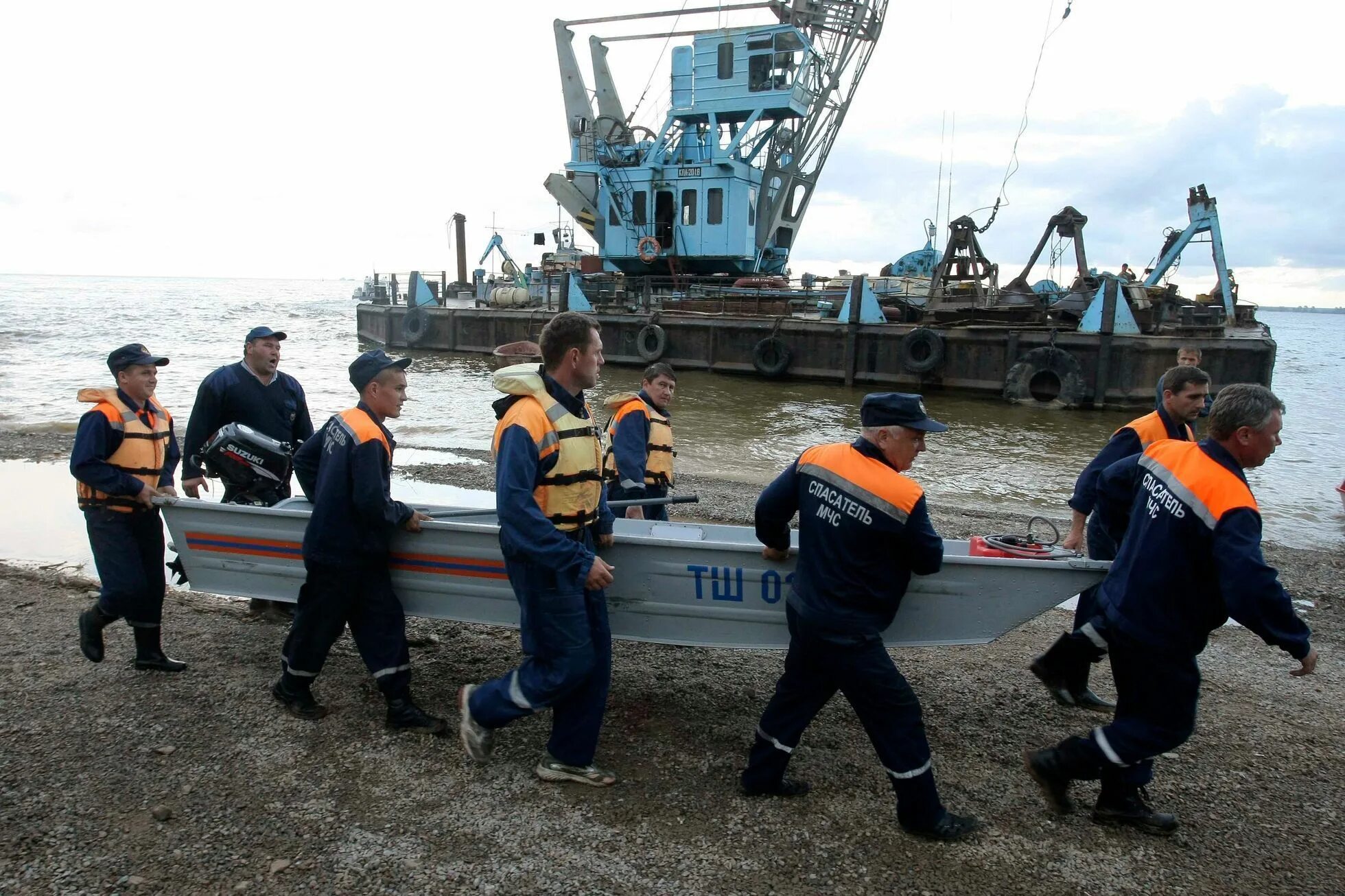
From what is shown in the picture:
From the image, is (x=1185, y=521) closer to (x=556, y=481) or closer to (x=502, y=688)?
(x=556, y=481)

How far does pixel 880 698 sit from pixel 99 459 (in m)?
3.54

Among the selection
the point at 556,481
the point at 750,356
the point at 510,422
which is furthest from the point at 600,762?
the point at 750,356

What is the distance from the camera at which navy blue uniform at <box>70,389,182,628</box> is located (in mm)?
3785

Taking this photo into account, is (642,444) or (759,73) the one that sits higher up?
(759,73)

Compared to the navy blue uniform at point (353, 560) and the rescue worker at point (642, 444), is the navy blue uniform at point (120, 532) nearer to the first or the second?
the navy blue uniform at point (353, 560)

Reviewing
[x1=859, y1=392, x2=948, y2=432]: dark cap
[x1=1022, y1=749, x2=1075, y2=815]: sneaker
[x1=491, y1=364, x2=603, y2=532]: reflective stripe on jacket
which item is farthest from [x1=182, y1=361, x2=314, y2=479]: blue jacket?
[x1=1022, y1=749, x2=1075, y2=815]: sneaker

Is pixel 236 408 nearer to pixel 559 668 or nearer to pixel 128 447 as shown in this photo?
pixel 128 447

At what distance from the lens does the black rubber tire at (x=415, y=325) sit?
28.8m

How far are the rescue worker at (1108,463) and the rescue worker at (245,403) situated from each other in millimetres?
4116

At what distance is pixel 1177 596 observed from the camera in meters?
2.67

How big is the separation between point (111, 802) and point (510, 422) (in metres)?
1.96

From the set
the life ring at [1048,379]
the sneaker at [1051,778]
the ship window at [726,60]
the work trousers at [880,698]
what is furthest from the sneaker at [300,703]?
the ship window at [726,60]

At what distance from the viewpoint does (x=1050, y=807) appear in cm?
300

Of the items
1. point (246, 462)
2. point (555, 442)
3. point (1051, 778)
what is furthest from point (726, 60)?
point (1051, 778)
